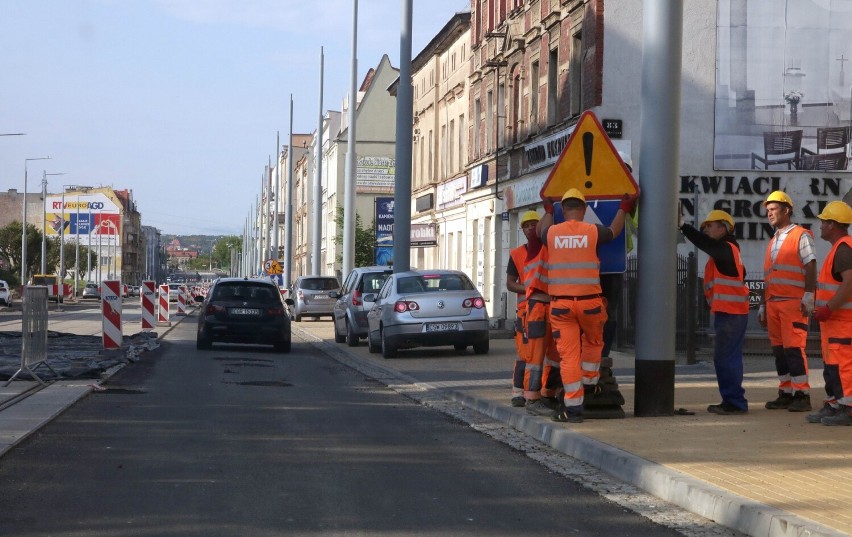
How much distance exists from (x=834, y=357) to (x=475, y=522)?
5.66 meters

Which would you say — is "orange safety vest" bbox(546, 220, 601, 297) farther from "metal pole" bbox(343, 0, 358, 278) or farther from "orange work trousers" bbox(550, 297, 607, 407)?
"metal pole" bbox(343, 0, 358, 278)

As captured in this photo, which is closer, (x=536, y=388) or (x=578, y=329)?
(x=578, y=329)

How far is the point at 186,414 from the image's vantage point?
40.6 ft

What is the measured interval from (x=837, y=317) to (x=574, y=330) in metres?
2.42

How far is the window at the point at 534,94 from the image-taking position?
117ft

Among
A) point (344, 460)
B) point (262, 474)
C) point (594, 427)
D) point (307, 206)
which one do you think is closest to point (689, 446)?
point (594, 427)

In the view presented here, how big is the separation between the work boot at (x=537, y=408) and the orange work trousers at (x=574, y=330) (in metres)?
0.73

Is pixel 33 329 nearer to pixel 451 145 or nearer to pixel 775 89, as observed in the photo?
pixel 775 89

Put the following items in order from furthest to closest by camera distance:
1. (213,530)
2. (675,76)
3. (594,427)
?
(675,76) → (594,427) → (213,530)

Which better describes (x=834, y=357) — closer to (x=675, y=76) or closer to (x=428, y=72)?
(x=675, y=76)

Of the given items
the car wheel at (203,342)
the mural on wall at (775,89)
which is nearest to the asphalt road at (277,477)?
the car wheel at (203,342)

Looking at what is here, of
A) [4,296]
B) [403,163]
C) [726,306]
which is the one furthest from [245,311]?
[4,296]

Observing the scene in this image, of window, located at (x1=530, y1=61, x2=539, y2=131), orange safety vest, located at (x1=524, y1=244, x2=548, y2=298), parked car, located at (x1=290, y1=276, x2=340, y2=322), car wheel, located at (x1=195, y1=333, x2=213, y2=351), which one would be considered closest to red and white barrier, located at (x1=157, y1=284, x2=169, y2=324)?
parked car, located at (x1=290, y1=276, x2=340, y2=322)

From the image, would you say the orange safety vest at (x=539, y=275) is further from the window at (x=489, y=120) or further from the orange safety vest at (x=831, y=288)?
the window at (x=489, y=120)
